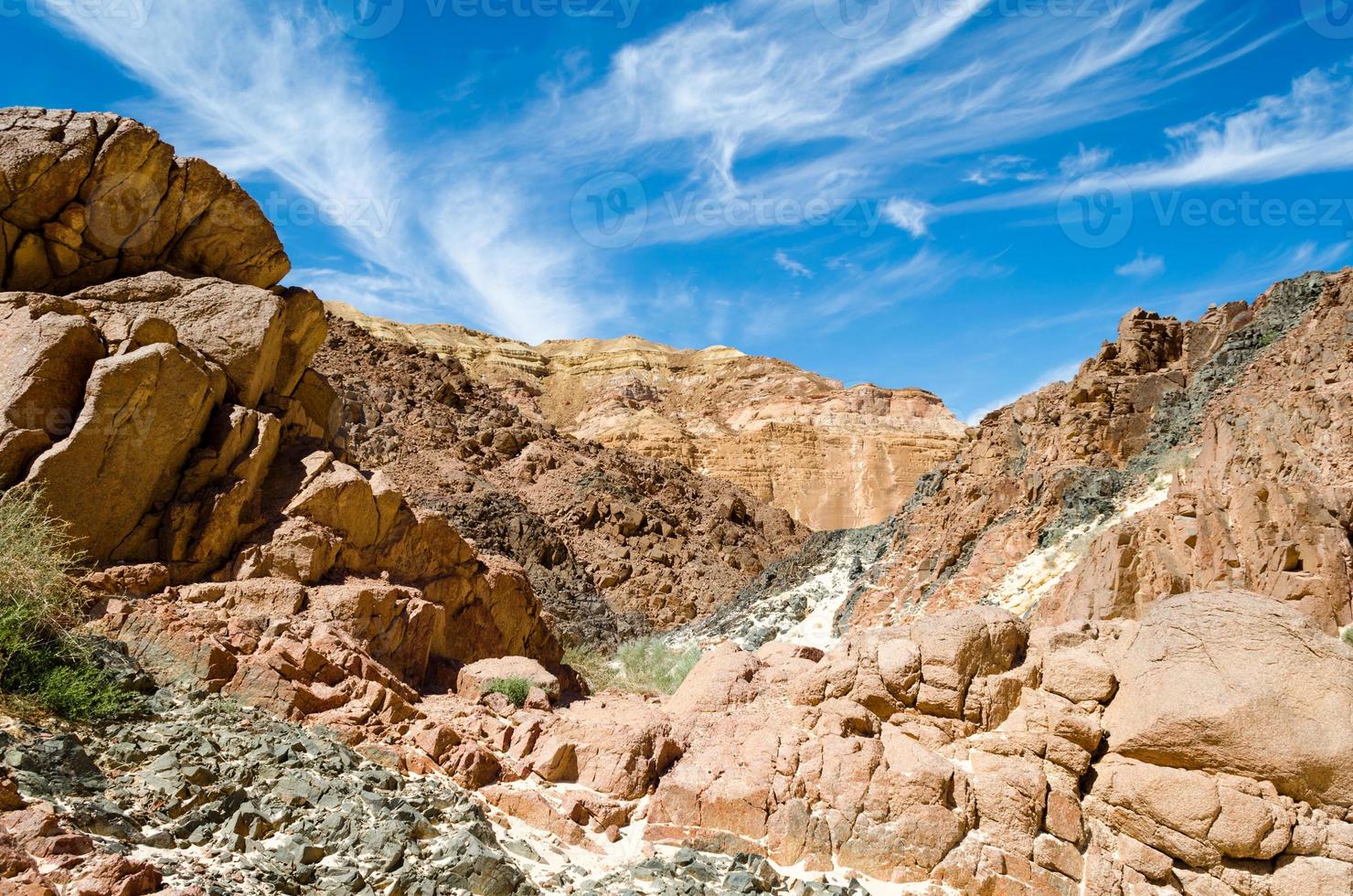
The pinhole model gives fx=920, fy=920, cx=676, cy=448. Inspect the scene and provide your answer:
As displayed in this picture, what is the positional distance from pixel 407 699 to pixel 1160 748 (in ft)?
24.9

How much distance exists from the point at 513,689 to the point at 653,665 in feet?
50.4

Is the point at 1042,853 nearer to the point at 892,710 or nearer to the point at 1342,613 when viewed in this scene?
the point at 892,710

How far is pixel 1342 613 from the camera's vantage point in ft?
40.2

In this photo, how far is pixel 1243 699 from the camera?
7883mm

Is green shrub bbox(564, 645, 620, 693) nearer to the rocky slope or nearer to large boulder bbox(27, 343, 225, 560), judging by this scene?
the rocky slope

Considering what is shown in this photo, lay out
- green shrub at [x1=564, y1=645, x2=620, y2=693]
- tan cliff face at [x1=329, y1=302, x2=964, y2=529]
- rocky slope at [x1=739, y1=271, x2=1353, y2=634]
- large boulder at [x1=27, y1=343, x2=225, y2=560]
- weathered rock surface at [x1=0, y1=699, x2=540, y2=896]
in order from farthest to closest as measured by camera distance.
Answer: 1. tan cliff face at [x1=329, y1=302, x2=964, y2=529]
2. green shrub at [x1=564, y1=645, x2=620, y2=693]
3. rocky slope at [x1=739, y1=271, x2=1353, y2=634]
4. large boulder at [x1=27, y1=343, x2=225, y2=560]
5. weathered rock surface at [x1=0, y1=699, x2=540, y2=896]

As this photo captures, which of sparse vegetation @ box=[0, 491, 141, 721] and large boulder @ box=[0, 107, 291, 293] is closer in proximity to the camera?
sparse vegetation @ box=[0, 491, 141, 721]

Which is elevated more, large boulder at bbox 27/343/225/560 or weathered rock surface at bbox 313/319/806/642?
weathered rock surface at bbox 313/319/806/642

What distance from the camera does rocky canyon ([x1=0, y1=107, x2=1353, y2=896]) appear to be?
24.1 feet

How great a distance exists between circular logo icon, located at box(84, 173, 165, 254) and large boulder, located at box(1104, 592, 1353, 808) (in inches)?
511

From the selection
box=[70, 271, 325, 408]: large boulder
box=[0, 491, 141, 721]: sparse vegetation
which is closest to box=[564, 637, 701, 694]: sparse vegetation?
box=[70, 271, 325, 408]: large boulder

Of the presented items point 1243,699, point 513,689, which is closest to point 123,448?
point 513,689

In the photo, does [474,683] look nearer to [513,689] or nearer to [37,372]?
[513,689]

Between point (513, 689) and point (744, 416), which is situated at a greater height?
point (744, 416)
